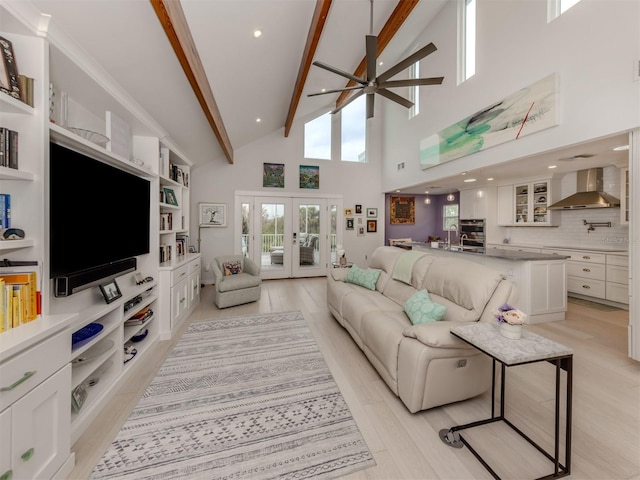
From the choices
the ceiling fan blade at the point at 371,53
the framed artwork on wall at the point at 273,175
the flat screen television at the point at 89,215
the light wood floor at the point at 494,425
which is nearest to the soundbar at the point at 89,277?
the flat screen television at the point at 89,215

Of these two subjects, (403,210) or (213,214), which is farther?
(403,210)

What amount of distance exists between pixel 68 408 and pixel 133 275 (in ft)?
4.99

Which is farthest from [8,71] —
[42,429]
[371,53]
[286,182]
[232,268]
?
[286,182]

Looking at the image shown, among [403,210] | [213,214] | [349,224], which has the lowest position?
[349,224]

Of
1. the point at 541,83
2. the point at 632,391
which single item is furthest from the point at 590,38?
the point at 632,391

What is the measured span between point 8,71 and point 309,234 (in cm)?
542

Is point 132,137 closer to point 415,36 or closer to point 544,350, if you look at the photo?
point 544,350

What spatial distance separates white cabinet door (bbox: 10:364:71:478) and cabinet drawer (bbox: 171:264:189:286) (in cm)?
173

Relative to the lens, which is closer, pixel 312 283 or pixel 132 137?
pixel 132 137

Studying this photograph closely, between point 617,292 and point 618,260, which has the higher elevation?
point 618,260

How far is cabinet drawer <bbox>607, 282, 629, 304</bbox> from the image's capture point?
3873mm

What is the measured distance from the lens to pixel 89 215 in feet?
5.99

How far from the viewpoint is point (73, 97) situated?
76.5 inches

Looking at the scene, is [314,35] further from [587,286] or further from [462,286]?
[587,286]
